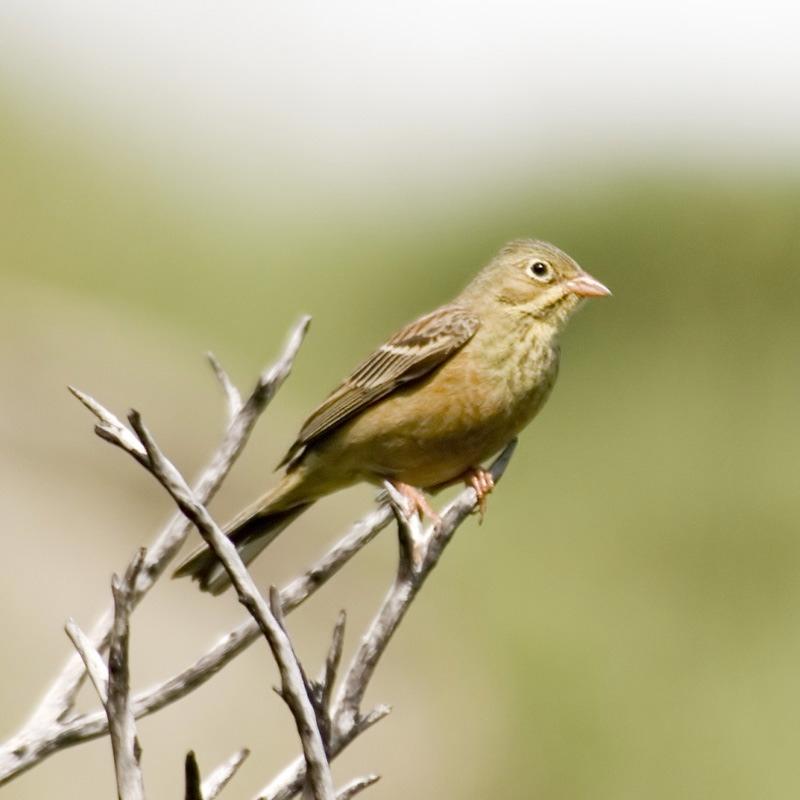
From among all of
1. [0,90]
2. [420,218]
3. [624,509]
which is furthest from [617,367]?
[0,90]

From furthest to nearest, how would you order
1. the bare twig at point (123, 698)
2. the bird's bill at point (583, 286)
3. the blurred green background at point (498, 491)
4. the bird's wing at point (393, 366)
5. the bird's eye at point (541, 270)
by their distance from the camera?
1. the blurred green background at point (498, 491)
2. the bird's eye at point (541, 270)
3. the bird's bill at point (583, 286)
4. the bird's wing at point (393, 366)
5. the bare twig at point (123, 698)

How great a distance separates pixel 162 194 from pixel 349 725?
2249 cm

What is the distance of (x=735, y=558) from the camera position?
1617cm

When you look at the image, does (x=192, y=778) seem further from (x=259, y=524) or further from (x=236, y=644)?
(x=259, y=524)

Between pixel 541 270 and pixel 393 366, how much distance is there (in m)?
0.71

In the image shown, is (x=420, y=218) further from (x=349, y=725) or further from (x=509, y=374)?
(x=349, y=725)

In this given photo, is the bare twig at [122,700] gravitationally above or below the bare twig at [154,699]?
above

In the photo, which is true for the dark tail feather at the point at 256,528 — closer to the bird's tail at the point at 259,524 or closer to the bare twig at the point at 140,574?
the bird's tail at the point at 259,524

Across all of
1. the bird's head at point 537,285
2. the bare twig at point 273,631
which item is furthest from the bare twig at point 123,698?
the bird's head at point 537,285

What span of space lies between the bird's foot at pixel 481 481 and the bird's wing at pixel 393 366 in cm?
53

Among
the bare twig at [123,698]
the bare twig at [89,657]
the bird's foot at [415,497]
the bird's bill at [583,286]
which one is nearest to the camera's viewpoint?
the bare twig at [123,698]

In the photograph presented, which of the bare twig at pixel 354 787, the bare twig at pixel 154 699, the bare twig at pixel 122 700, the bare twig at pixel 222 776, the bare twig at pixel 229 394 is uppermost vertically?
the bare twig at pixel 229 394

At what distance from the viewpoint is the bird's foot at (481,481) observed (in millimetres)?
4879

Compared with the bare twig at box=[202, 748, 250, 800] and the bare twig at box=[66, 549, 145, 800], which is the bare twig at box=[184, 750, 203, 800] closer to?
the bare twig at box=[66, 549, 145, 800]
